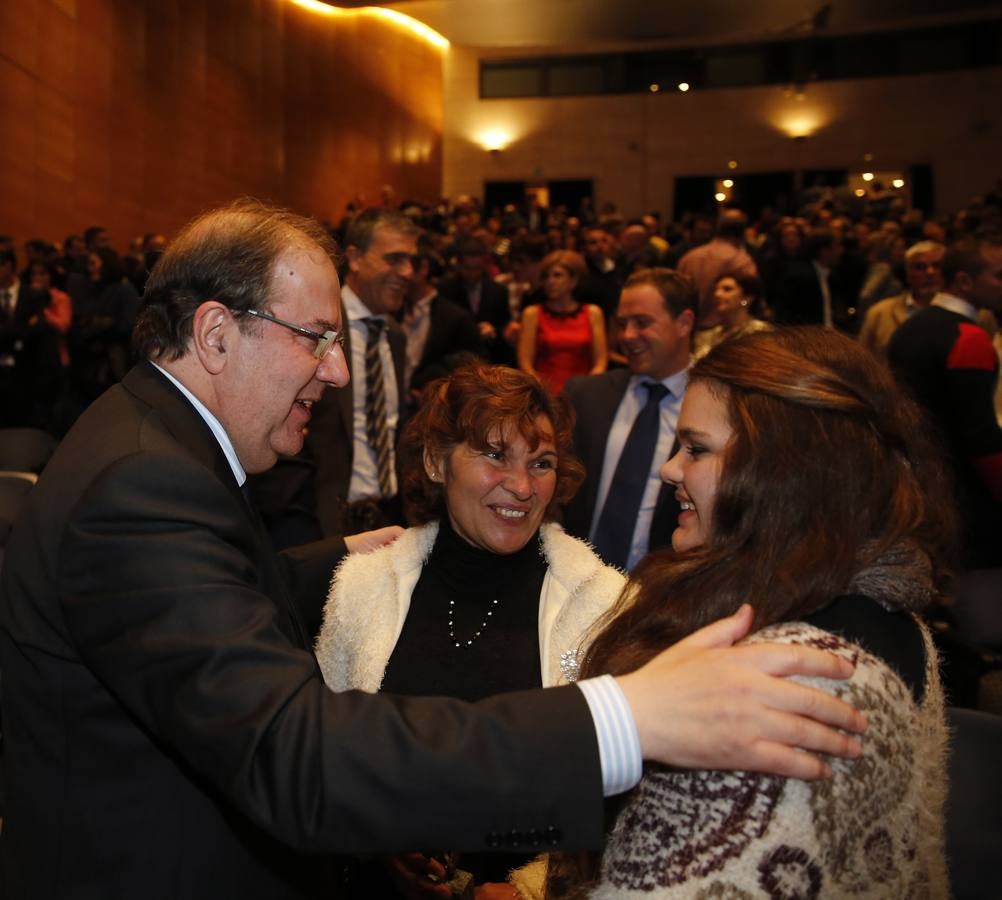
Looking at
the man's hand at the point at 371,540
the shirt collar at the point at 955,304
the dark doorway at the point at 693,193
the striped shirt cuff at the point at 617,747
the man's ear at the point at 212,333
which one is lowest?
the man's hand at the point at 371,540

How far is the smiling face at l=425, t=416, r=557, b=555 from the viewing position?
2285 millimetres

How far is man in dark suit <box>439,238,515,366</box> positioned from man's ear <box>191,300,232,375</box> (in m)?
5.33

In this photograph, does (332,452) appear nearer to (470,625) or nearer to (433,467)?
(433,467)

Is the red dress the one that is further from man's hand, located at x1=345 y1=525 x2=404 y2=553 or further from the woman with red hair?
man's hand, located at x1=345 y1=525 x2=404 y2=553

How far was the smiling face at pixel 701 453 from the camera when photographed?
1351 millimetres

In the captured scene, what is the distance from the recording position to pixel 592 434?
11.1 feet

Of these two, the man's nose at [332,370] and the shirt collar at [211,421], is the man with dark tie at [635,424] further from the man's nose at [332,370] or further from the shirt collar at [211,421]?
the shirt collar at [211,421]

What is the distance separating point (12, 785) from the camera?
1354 millimetres

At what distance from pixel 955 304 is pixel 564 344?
2161 millimetres

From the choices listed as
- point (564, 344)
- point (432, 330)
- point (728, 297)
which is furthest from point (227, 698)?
point (564, 344)

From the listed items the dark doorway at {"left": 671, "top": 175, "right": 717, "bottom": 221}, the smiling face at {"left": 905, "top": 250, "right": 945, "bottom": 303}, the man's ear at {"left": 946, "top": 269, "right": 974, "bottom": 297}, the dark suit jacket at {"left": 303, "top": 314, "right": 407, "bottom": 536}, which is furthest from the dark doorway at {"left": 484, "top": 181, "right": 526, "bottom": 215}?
the dark suit jacket at {"left": 303, "top": 314, "right": 407, "bottom": 536}

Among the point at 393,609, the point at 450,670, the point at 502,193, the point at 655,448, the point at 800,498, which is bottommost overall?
the point at 450,670

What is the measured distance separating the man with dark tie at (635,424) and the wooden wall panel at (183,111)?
478 cm

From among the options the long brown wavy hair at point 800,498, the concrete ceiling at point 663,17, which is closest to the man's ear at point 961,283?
the long brown wavy hair at point 800,498
